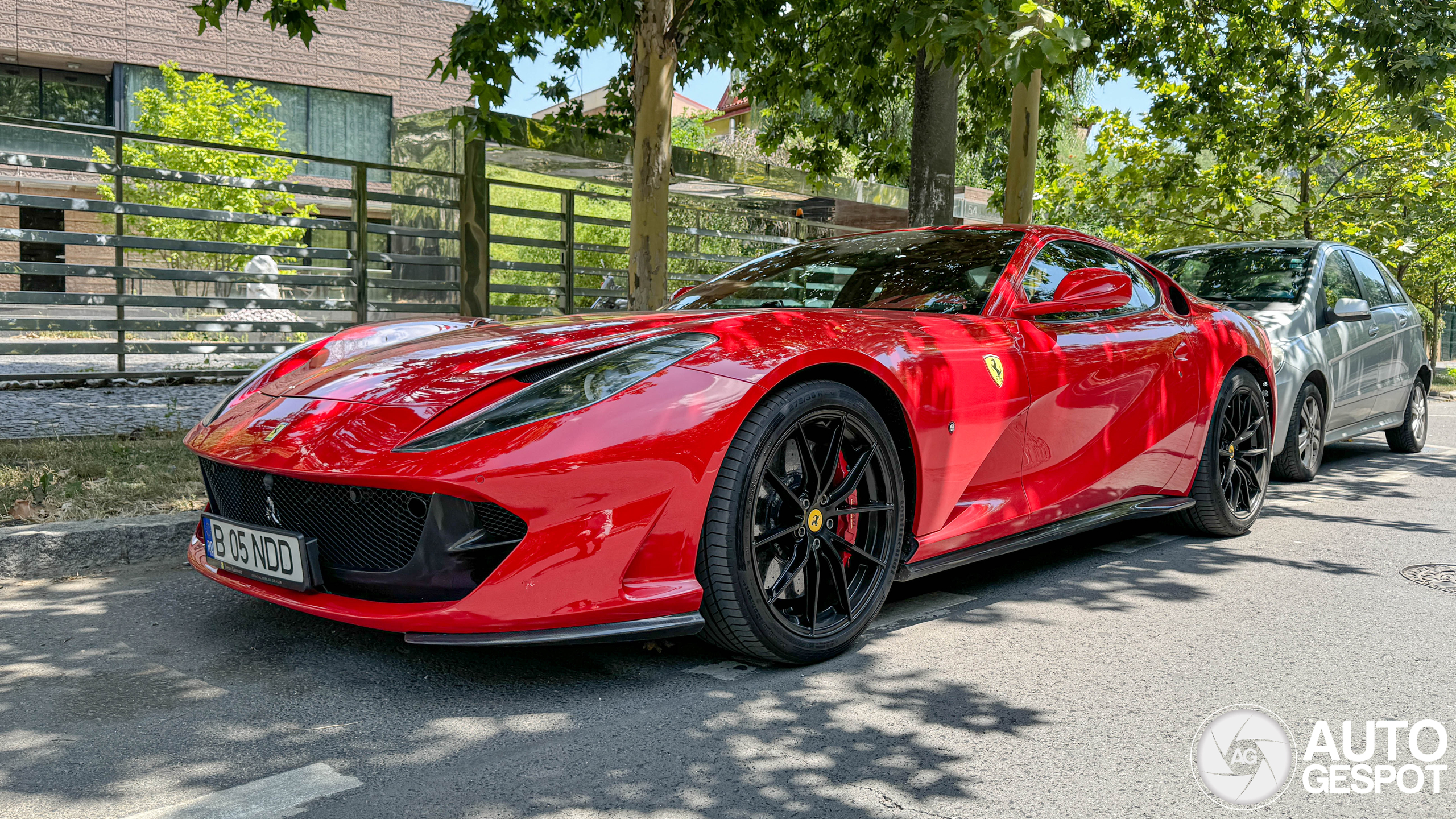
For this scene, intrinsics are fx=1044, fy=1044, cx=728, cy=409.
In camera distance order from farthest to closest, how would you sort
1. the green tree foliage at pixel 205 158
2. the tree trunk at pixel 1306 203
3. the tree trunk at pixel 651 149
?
the green tree foliage at pixel 205 158, the tree trunk at pixel 1306 203, the tree trunk at pixel 651 149

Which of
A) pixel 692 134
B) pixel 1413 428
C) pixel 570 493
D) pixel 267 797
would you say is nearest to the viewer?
pixel 267 797

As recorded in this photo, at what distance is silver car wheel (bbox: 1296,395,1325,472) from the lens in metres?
6.28

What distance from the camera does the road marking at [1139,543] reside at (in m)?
4.62

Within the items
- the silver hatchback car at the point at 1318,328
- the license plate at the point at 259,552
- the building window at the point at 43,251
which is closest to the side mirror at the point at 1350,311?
the silver hatchback car at the point at 1318,328

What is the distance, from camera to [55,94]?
27.9 m

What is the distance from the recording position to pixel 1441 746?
2469 mm

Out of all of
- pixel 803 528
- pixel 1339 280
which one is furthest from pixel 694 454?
pixel 1339 280

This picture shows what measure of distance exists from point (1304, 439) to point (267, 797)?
6189 mm

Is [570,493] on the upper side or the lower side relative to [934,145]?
lower

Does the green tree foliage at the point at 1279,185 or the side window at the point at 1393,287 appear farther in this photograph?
the green tree foliage at the point at 1279,185

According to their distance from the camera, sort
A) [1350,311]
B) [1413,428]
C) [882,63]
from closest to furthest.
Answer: [1350,311] < [1413,428] < [882,63]

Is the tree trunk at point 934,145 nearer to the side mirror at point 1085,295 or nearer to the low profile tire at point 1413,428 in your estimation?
the low profile tire at point 1413,428

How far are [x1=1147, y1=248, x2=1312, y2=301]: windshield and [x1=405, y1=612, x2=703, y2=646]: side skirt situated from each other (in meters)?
4.98

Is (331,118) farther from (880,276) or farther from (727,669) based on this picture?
(727,669)
